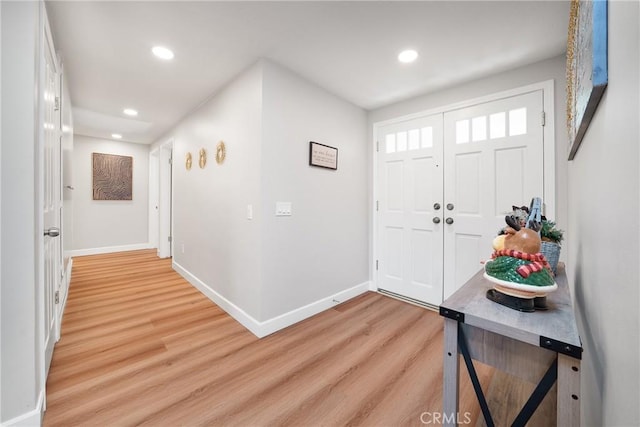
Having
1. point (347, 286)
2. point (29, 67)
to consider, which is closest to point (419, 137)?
point (347, 286)

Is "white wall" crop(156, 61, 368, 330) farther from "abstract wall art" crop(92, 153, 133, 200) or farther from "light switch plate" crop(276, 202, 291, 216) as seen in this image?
"abstract wall art" crop(92, 153, 133, 200)

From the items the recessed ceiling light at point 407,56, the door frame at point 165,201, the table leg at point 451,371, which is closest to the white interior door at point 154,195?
the door frame at point 165,201

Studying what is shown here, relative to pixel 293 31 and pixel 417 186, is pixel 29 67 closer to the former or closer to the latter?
pixel 293 31

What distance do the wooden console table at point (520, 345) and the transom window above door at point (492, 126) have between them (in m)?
1.69

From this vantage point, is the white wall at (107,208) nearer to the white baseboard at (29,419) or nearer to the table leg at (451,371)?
the white baseboard at (29,419)

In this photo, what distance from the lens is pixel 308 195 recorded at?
2443mm

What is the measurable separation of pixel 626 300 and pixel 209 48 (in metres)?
2.52

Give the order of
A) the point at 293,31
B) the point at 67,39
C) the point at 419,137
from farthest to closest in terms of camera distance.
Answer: the point at 419,137 → the point at 67,39 → the point at 293,31

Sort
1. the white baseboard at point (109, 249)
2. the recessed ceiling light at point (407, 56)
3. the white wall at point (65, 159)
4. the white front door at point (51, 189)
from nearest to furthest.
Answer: the white front door at point (51, 189) < the recessed ceiling light at point (407, 56) < the white wall at point (65, 159) < the white baseboard at point (109, 249)

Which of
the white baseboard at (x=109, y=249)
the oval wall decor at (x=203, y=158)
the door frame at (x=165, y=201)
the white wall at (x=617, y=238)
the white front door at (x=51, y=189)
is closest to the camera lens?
the white wall at (x=617, y=238)

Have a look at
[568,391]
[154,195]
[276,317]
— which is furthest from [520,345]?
[154,195]

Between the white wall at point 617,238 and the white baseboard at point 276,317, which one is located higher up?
the white wall at point 617,238

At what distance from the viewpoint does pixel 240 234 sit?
2.36m

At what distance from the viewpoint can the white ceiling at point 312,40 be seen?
1562 millimetres
